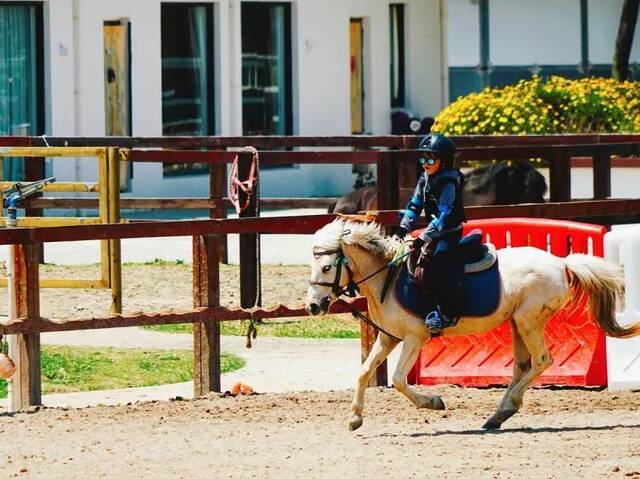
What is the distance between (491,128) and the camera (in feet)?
79.4

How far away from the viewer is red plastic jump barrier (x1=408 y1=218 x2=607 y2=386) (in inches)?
475

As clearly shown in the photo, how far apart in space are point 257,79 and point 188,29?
1.88m

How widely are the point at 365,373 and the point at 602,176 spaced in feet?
17.0

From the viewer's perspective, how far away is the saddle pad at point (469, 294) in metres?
10.5

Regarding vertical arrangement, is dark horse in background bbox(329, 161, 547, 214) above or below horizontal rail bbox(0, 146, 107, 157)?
below

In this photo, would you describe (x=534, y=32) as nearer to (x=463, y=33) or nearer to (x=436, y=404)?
(x=463, y=33)

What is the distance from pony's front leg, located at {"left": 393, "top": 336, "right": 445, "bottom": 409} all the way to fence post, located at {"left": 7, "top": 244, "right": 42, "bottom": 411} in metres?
2.46

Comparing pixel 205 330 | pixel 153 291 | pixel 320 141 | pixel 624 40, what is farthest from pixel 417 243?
pixel 624 40

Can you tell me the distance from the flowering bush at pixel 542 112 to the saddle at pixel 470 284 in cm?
1352

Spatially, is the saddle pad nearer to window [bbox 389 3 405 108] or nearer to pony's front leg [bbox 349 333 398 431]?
pony's front leg [bbox 349 333 398 431]

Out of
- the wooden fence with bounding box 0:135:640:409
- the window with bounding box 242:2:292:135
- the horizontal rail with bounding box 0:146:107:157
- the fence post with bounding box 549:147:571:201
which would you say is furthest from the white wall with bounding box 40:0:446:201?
the fence post with bounding box 549:147:571:201

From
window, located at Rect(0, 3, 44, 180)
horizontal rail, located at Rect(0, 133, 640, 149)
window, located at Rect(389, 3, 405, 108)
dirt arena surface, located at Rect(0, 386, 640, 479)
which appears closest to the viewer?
dirt arena surface, located at Rect(0, 386, 640, 479)

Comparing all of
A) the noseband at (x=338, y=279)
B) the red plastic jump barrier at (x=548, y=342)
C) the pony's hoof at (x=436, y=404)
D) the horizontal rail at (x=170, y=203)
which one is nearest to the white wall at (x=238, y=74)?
the horizontal rail at (x=170, y=203)

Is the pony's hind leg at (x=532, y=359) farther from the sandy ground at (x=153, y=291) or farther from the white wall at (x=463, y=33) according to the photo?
the white wall at (x=463, y=33)
